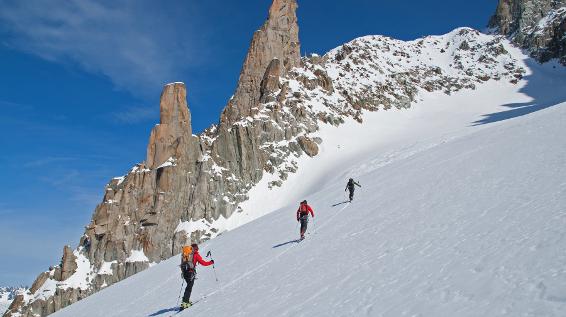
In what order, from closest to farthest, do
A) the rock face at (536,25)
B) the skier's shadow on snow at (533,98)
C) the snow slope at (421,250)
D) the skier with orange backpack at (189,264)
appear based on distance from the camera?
the snow slope at (421,250), the skier with orange backpack at (189,264), the skier's shadow on snow at (533,98), the rock face at (536,25)

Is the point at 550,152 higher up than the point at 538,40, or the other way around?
the point at 538,40

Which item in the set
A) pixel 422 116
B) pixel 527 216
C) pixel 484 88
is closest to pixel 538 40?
pixel 484 88

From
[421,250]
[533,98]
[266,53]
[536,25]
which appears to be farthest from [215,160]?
[536,25]

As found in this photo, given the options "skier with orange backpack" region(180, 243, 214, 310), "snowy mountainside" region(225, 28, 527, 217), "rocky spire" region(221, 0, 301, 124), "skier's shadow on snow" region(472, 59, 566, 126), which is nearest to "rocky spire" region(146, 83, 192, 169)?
"rocky spire" region(221, 0, 301, 124)

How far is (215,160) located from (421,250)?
70.2 meters

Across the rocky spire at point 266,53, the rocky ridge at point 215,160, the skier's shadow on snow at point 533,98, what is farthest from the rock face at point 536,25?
the rocky spire at point 266,53

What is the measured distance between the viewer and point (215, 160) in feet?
266

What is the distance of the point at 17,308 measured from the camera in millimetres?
74375

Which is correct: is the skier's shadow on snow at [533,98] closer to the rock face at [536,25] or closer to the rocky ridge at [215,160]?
the rock face at [536,25]

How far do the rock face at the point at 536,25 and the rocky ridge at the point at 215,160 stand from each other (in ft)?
139

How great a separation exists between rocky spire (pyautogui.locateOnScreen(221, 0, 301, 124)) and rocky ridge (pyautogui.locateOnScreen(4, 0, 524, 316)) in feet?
0.79

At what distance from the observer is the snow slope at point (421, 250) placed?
8578 mm

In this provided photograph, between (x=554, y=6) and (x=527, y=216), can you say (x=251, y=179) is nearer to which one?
(x=527, y=216)

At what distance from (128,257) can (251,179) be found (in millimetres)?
23245
